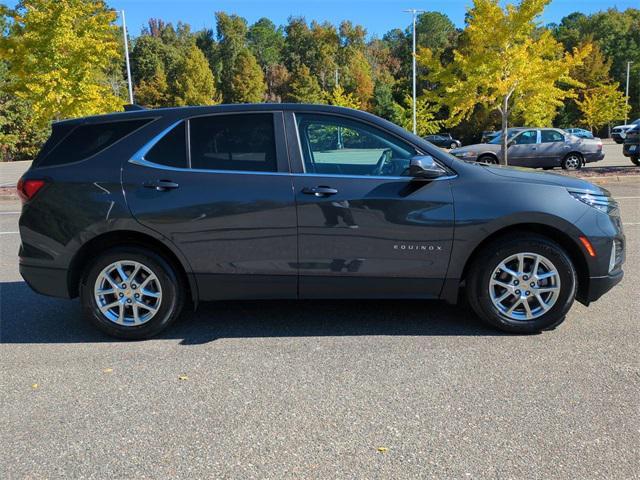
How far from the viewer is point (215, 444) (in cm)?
281

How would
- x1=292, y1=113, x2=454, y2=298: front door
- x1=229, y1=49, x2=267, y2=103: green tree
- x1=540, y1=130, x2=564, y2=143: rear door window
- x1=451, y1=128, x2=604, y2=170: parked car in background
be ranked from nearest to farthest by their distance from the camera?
x1=292, y1=113, x2=454, y2=298: front door
x1=451, y1=128, x2=604, y2=170: parked car in background
x1=540, y1=130, x2=564, y2=143: rear door window
x1=229, y1=49, x2=267, y2=103: green tree

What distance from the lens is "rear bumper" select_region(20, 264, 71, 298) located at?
4.21 m

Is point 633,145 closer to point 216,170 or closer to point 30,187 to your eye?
point 216,170

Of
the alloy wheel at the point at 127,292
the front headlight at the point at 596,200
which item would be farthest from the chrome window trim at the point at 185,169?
the front headlight at the point at 596,200

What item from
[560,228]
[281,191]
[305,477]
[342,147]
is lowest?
[305,477]

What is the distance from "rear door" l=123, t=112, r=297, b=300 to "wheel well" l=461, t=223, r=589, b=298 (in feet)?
4.44

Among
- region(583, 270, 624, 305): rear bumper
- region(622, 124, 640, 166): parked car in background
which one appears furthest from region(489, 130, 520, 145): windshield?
region(583, 270, 624, 305): rear bumper

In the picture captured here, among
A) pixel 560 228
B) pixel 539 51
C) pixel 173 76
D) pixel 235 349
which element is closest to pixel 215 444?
pixel 235 349

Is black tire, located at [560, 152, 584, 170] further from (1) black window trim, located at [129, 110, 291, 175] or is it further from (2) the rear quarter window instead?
(2) the rear quarter window

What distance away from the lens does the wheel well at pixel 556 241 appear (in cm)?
413

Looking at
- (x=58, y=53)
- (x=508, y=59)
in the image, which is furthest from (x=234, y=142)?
(x=508, y=59)

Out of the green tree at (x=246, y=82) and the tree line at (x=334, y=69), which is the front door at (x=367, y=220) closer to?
the tree line at (x=334, y=69)

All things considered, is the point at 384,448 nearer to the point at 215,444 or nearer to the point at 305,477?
the point at 305,477

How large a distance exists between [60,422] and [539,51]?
1724 cm
